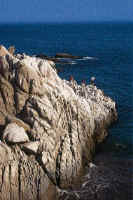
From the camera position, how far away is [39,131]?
65.5ft

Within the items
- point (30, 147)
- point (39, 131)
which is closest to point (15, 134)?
point (30, 147)

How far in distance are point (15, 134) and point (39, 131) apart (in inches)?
69.0

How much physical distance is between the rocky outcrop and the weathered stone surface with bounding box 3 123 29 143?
0.22 feet

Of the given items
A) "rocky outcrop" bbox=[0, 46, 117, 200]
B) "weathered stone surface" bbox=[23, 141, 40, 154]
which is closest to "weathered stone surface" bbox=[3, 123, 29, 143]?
"rocky outcrop" bbox=[0, 46, 117, 200]

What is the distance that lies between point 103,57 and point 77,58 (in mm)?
8469

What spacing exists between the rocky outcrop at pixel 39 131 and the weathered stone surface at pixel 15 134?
0.07 metres

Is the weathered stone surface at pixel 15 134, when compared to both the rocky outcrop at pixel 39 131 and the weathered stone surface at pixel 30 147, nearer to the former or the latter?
the rocky outcrop at pixel 39 131

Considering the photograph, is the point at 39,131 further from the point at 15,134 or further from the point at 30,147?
the point at 15,134

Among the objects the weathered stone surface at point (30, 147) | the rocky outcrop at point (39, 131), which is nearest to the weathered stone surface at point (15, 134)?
the rocky outcrop at point (39, 131)

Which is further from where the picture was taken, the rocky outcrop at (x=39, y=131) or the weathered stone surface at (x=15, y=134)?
the weathered stone surface at (x=15, y=134)

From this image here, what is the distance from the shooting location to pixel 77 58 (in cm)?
7931

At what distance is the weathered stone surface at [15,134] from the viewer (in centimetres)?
1900

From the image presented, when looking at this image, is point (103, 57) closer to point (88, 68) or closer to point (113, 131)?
point (88, 68)

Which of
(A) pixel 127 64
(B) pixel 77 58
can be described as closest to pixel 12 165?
(A) pixel 127 64
